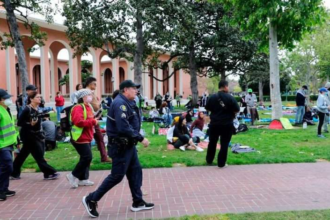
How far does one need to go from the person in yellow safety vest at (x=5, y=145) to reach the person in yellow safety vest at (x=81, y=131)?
920 millimetres

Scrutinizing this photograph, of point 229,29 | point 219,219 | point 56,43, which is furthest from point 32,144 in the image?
point 56,43

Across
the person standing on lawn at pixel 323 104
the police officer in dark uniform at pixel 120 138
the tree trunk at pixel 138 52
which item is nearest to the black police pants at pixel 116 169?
the police officer in dark uniform at pixel 120 138

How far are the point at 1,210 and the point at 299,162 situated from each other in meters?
5.79

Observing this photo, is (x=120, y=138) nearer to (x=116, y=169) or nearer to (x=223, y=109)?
(x=116, y=169)

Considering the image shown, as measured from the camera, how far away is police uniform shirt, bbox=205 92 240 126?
20.0 feet

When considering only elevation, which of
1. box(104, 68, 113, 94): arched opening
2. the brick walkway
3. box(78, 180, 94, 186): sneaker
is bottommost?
the brick walkway

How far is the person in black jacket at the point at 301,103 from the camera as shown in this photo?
12273mm

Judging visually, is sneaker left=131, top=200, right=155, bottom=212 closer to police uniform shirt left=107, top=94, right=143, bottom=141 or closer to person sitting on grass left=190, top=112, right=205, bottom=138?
police uniform shirt left=107, top=94, right=143, bottom=141

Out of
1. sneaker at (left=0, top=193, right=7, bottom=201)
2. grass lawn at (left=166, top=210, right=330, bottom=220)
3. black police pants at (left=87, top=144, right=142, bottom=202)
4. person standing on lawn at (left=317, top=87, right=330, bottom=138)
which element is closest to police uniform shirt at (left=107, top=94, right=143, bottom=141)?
black police pants at (left=87, top=144, right=142, bottom=202)

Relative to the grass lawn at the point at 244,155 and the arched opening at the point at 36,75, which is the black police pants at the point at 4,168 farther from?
the arched opening at the point at 36,75

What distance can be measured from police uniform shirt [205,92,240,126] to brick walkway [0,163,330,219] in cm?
99

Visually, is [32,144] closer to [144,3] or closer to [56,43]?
[144,3]

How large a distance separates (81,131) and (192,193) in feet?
6.63

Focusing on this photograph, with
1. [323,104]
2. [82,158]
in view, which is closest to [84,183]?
[82,158]
